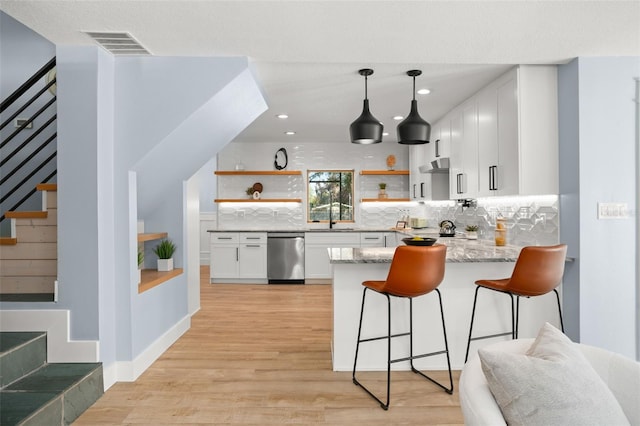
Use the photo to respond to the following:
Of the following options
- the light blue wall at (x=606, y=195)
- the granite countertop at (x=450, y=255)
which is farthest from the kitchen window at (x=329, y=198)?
the light blue wall at (x=606, y=195)

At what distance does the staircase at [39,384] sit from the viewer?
2.22 metres

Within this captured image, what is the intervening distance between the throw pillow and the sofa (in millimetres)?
21

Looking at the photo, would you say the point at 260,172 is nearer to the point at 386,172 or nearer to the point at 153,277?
the point at 386,172

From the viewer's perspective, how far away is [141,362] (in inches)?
125

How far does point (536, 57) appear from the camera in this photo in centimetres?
321

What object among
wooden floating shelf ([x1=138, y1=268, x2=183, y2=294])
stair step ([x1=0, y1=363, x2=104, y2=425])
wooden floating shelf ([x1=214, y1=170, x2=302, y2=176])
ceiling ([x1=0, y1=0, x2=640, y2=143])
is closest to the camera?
stair step ([x1=0, y1=363, x2=104, y2=425])

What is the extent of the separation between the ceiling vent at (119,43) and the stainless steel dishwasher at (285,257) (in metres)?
4.27

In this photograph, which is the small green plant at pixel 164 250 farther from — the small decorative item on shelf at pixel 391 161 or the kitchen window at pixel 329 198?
the small decorative item on shelf at pixel 391 161

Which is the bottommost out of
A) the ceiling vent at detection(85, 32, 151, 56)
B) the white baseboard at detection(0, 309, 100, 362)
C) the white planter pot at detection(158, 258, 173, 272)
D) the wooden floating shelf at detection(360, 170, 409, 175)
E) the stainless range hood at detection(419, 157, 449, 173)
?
the white baseboard at detection(0, 309, 100, 362)

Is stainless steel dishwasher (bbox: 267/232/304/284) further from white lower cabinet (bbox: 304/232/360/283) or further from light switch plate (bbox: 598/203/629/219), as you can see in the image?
light switch plate (bbox: 598/203/629/219)

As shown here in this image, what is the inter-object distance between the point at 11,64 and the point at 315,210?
4.92m

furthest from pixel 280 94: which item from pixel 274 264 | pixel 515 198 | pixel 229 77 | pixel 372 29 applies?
pixel 274 264

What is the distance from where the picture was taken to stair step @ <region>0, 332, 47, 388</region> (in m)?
2.48

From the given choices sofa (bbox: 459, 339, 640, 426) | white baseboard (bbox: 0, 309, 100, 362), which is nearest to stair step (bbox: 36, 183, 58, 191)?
A: white baseboard (bbox: 0, 309, 100, 362)
